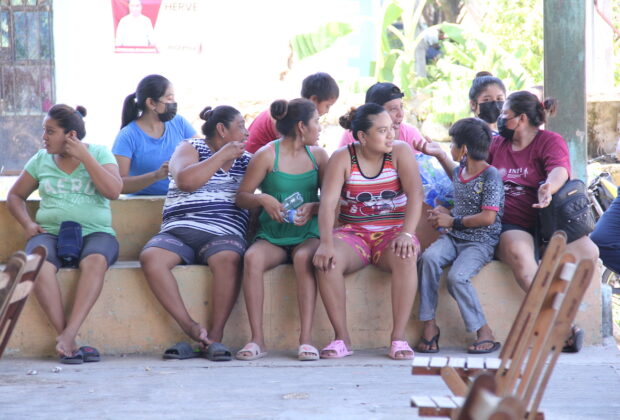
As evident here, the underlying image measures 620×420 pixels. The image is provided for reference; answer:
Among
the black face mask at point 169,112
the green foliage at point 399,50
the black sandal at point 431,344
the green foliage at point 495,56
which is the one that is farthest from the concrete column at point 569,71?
the green foliage at point 399,50

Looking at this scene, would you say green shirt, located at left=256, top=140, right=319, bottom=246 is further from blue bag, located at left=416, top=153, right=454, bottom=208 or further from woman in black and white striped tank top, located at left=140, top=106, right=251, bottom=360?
blue bag, located at left=416, top=153, right=454, bottom=208

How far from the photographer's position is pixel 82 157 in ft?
17.7

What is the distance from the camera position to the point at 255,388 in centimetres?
466

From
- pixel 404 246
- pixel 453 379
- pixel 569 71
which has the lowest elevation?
pixel 453 379

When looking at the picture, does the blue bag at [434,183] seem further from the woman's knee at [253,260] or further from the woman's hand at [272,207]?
the woman's knee at [253,260]

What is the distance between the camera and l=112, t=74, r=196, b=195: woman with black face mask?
6.26m

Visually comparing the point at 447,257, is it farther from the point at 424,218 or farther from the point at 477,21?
the point at 477,21

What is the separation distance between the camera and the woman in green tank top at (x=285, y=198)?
534cm

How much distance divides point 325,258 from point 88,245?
1378 millimetres

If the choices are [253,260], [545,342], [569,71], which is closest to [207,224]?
[253,260]

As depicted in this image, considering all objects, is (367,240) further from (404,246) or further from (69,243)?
(69,243)

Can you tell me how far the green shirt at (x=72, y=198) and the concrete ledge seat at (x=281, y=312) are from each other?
31cm

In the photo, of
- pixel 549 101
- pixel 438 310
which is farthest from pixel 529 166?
pixel 438 310

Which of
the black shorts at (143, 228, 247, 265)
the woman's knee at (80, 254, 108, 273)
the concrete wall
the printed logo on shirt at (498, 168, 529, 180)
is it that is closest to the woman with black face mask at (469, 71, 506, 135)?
the printed logo on shirt at (498, 168, 529, 180)
